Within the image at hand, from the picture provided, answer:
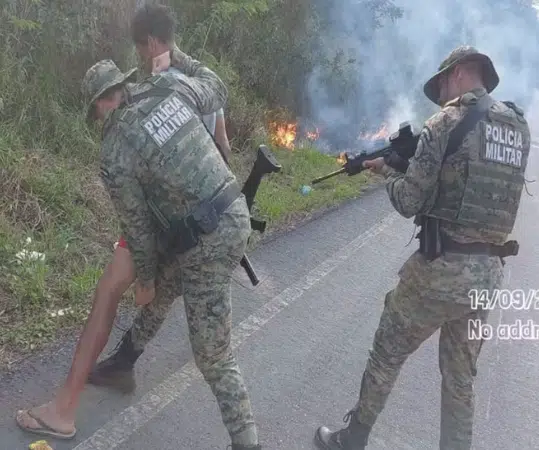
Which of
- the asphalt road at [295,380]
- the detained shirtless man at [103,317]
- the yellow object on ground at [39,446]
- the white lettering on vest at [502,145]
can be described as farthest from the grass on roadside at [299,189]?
the yellow object on ground at [39,446]

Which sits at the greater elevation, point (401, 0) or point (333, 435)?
point (401, 0)

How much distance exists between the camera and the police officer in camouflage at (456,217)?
2.73 meters

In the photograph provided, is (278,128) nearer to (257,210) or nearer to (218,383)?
(257,210)

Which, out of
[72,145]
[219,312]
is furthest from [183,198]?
[72,145]

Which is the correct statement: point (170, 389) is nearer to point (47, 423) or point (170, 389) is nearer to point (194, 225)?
point (47, 423)

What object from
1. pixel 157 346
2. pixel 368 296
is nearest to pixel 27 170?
pixel 157 346

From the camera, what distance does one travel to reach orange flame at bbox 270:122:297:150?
914 centimetres

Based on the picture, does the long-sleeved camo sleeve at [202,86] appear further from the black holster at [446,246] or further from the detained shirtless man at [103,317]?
the black holster at [446,246]

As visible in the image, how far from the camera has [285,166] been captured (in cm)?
799

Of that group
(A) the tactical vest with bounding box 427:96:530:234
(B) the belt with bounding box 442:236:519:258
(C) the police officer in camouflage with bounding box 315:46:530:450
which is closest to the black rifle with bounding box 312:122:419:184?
(C) the police officer in camouflage with bounding box 315:46:530:450

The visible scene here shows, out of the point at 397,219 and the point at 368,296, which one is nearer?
the point at 368,296

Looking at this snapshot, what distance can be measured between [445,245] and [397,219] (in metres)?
4.41

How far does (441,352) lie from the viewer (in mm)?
3018

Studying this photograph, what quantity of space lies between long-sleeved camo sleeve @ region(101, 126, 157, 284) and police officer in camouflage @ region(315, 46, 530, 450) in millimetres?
1130
